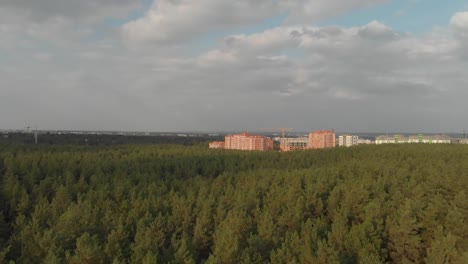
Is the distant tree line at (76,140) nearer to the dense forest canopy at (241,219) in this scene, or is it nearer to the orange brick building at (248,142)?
the orange brick building at (248,142)

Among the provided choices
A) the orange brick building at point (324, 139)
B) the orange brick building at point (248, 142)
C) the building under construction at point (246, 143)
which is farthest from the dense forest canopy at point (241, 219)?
the orange brick building at point (324, 139)

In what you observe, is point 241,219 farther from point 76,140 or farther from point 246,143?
point 76,140

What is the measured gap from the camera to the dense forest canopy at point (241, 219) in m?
19.4

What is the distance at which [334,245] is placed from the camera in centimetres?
2092

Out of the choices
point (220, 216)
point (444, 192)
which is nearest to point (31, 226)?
point (220, 216)

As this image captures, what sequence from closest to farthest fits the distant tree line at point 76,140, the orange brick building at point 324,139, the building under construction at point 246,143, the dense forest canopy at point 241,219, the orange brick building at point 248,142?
the dense forest canopy at point 241,219, the distant tree line at point 76,140, the building under construction at point 246,143, the orange brick building at point 248,142, the orange brick building at point 324,139

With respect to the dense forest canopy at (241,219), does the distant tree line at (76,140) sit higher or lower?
higher

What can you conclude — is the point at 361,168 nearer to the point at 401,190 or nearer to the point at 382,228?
the point at 401,190

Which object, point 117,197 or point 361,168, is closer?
point 117,197

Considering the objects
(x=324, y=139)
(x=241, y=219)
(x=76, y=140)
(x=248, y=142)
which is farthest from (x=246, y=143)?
(x=241, y=219)

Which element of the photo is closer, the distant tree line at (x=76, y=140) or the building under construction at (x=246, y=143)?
the distant tree line at (x=76, y=140)

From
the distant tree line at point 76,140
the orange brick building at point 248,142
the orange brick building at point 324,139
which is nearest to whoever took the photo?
the distant tree line at point 76,140

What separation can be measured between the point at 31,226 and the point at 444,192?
34021 millimetres

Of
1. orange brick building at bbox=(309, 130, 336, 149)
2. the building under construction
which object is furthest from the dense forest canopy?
orange brick building at bbox=(309, 130, 336, 149)
